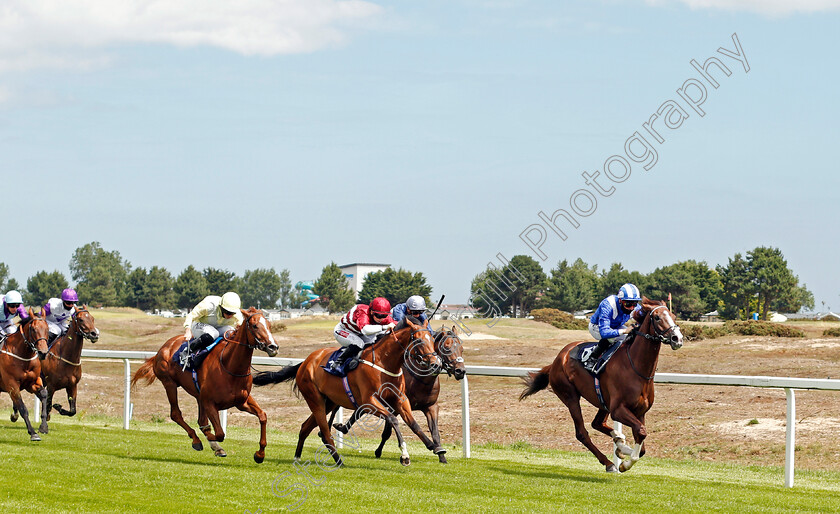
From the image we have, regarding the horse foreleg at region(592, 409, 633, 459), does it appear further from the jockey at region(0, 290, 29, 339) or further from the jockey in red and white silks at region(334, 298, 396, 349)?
the jockey at region(0, 290, 29, 339)

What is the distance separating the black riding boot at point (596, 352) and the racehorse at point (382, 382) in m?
1.51

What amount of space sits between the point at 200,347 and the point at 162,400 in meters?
9.79

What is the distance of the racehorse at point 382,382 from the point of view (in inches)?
353

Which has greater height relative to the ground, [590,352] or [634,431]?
[590,352]

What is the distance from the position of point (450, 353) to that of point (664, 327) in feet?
6.73

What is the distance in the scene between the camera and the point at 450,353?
899 cm

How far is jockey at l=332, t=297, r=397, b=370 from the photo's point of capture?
9.78 metres

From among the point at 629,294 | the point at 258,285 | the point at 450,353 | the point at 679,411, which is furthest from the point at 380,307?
the point at 258,285

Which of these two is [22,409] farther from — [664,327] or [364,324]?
[664,327]

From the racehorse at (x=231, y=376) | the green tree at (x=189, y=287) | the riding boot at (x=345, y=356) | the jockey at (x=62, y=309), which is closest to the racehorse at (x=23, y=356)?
the jockey at (x=62, y=309)

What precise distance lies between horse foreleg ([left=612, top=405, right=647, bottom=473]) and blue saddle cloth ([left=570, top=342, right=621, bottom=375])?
0.54 m

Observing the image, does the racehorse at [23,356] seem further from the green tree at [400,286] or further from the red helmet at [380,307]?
the green tree at [400,286]

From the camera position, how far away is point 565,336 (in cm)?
4347

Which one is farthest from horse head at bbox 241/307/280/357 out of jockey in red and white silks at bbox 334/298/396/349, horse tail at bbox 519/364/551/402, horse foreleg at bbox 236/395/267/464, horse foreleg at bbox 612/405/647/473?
horse foreleg at bbox 612/405/647/473
